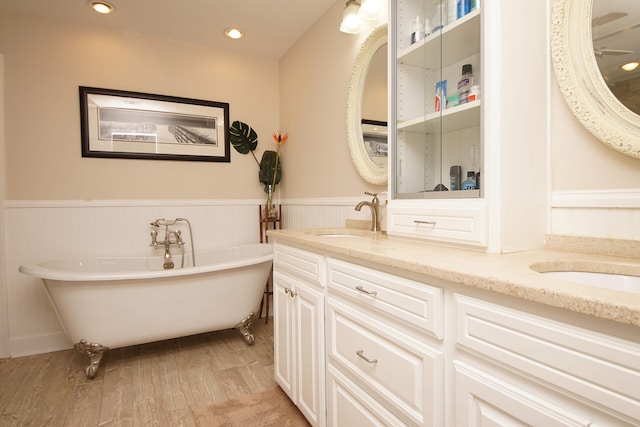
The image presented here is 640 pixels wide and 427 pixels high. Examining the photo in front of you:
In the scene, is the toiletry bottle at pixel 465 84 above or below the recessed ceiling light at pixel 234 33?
below

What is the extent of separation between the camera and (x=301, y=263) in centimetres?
155

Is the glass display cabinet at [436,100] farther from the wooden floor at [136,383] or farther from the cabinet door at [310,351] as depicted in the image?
the wooden floor at [136,383]

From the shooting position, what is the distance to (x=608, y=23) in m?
1.03

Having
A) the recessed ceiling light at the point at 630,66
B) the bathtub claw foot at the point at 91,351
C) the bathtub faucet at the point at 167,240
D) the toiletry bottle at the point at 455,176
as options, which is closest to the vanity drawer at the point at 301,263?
the toiletry bottle at the point at 455,176

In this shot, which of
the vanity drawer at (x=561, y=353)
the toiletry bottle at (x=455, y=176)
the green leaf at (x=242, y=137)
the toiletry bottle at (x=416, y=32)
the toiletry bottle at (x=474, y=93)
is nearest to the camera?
the vanity drawer at (x=561, y=353)

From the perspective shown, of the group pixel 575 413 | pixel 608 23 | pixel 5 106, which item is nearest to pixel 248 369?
pixel 575 413

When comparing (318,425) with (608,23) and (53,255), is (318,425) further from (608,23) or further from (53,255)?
(53,255)

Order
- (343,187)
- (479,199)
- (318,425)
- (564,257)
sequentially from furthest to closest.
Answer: (343,187) → (318,425) → (479,199) → (564,257)

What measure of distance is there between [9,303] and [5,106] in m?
1.46

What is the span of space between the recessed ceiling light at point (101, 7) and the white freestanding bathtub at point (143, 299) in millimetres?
1867

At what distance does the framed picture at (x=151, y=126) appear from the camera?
271 centimetres

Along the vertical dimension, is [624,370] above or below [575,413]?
above

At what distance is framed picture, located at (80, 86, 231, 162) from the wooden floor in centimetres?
158

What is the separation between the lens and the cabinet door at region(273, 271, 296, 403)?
5.46 ft
